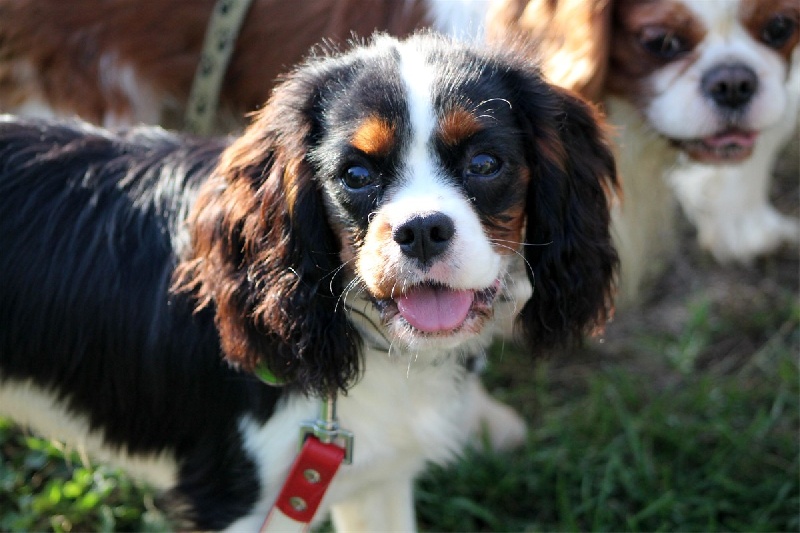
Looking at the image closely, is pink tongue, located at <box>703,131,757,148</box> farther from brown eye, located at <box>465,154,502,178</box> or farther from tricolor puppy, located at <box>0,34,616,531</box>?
brown eye, located at <box>465,154,502,178</box>

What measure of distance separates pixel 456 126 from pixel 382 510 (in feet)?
3.69

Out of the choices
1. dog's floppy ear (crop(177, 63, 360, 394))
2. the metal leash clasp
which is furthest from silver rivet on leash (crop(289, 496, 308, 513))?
dog's floppy ear (crop(177, 63, 360, 394))

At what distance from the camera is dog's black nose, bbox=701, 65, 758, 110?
2.86 metres

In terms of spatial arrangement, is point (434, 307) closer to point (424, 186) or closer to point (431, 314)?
point (431, 314)

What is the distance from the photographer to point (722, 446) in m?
3.15

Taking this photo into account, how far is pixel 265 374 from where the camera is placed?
2.22m

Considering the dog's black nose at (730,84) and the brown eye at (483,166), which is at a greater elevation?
the dog's black nose at (730,84)

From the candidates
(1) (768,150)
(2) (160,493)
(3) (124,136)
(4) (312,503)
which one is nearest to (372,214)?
(4) (312,503)

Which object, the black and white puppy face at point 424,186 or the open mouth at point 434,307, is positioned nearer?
the black and white puppy face at point 424,186

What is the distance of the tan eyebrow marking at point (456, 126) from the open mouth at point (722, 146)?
49.2 inches

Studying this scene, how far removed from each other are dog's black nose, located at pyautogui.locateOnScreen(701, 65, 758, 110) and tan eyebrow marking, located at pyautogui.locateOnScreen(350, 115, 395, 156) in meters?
1.28

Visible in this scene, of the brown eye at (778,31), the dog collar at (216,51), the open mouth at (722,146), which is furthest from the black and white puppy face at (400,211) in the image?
the dog collar at (216,51)

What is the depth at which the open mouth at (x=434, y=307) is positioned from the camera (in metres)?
2.04

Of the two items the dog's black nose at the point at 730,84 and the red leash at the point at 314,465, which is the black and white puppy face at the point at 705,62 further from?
the red leash at the point at 314,465
